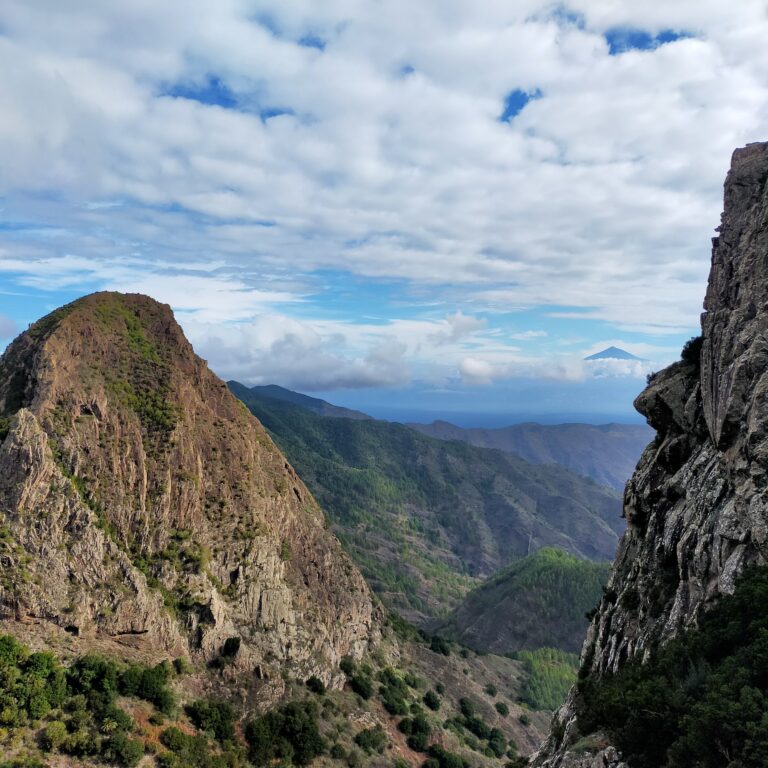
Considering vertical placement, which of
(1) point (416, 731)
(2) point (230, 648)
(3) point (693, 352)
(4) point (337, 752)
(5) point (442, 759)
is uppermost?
(3) point (693, 352)

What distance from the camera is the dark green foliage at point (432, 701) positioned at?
3669 inches

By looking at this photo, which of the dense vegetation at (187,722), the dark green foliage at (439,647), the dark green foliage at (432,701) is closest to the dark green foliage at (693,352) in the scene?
the dense vegetation at (187,722)

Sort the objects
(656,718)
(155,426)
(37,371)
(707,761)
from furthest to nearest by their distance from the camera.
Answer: (155,426), (37,371), (656,718), (707,761)

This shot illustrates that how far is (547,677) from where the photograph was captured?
155 meters

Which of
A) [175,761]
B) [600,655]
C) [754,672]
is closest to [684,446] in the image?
[600,655]

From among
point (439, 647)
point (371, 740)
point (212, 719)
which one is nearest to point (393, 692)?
point (371, 740)

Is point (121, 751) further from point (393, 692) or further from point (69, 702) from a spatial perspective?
point (393, 692)

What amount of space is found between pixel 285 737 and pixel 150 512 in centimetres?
3531

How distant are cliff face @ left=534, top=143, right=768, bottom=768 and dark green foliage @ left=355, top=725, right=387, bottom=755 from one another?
43541mm

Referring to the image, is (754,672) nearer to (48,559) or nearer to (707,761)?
(707,761)

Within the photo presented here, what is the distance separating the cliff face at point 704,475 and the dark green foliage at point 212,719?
41.8 meters

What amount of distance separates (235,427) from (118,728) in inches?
2007

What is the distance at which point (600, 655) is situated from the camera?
41.2 meters

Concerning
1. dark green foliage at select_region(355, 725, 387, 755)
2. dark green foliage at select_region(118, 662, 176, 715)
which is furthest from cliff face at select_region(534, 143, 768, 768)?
dark green foliage at select_region(118, 662, 176, 715)
